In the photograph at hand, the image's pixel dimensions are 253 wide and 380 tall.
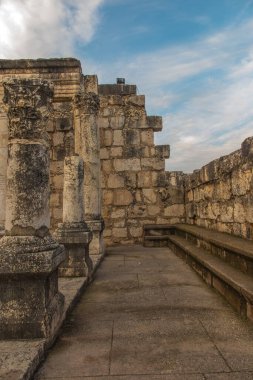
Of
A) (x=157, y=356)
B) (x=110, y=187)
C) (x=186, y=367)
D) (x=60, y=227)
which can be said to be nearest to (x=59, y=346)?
(x=157, y=356)

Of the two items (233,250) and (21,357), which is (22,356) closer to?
(21,357)

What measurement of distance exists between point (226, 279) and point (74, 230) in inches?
106

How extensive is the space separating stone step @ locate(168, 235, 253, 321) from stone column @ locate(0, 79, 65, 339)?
1883 millimetres

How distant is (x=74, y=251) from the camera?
5.79 meters

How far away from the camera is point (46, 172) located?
3.55 m

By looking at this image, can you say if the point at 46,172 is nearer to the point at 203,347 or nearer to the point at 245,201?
the point at 203,347

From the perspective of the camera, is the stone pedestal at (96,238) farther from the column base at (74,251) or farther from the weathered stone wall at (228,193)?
the weathered stone wall at (228,193)

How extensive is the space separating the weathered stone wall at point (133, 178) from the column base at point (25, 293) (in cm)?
714

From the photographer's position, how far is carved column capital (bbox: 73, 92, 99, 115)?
314 inches

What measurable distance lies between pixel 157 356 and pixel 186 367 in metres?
0.29

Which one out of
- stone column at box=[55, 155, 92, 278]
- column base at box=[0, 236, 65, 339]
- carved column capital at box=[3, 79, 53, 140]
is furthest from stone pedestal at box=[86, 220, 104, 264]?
column base at box=[0, 236, 65, 339]

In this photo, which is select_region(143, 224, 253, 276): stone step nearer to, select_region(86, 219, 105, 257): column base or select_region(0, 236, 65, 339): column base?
select_region(86, 219, 105, 257): column base

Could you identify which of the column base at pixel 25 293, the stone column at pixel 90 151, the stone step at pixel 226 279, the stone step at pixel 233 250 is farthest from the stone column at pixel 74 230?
the column base at pixel 25 293

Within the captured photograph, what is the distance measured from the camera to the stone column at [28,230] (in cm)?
309
